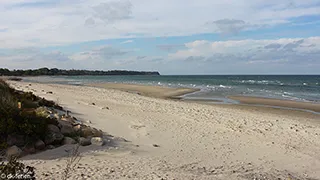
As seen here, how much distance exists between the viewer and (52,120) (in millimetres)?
9406

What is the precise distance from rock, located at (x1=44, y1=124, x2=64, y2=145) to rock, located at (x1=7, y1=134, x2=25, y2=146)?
0.63 meters

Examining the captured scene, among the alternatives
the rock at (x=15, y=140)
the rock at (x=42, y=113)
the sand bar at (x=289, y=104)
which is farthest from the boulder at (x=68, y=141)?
the sand bar at (x=289, y=104)

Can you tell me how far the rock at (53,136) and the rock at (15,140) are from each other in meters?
0.63

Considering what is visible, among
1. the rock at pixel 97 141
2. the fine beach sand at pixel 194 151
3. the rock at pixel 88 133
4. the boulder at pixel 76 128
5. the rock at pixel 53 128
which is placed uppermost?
the rock at pixel 53 128

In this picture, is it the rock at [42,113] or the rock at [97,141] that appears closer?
the rock at [97,141]

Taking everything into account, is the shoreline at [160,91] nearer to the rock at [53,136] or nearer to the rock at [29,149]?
the rock at [53,136]

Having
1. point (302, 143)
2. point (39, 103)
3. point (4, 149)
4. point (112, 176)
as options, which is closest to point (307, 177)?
point (302, 143)

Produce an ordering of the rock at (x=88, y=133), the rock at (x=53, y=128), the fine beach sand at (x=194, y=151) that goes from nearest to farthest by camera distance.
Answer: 1. the fine beach sand at (x=194, y=151)
2. the rock at (x=53, y=128)
3. the rock at (x=88, y=133)

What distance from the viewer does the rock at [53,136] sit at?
27.8 feet

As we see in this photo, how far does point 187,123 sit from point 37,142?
7.23 meters

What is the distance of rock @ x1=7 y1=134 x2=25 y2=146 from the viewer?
7.87 meters

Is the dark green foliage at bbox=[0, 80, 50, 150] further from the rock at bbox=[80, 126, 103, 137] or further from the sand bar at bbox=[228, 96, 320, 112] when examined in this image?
the sand bar at bbox=[228, 96, 320, 112]

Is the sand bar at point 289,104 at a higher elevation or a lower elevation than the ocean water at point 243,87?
lower

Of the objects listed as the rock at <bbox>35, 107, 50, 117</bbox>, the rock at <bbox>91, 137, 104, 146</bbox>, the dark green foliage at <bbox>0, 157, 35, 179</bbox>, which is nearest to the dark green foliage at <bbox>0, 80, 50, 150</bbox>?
the rock at <bbox>35, 107, 50, 117</bbox>
